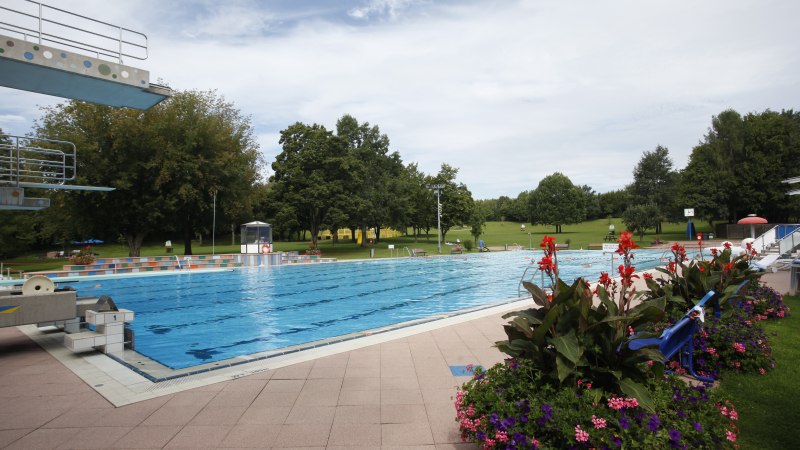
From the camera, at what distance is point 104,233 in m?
28.4

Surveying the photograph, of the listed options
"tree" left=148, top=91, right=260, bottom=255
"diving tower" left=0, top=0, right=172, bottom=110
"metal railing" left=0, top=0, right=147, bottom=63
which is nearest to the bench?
"diving tower" left=0, top=0, right=172, bottom=110

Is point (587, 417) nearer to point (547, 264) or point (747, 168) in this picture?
point (547, 264)

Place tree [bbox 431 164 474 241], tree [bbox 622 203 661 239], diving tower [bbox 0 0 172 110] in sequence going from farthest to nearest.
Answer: tree [bbox 431 164 474 241]
tree [bbox 622 203 661 239]
diving tower [bbox 0 0 172 110]

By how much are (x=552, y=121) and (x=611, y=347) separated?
24160mm

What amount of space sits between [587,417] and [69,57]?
301 inches

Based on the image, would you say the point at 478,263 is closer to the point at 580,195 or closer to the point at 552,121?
the point at 552,121

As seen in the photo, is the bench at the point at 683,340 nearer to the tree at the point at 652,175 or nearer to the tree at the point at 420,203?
the tree at the point at 420,203

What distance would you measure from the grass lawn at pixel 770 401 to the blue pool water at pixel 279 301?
6531 millimetres

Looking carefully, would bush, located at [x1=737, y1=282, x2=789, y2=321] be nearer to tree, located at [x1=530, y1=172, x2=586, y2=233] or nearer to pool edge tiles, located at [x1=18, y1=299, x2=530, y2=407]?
pool edge tiles, located at [x1=18, y1=299, x2=530, y2=407]

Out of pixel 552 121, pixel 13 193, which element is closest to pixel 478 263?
pixel 552 121

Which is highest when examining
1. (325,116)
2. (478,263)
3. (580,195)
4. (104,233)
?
(325,116)

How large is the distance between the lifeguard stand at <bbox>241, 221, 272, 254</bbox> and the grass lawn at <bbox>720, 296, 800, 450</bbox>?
26442 millimetres

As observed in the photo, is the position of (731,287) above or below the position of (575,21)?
below

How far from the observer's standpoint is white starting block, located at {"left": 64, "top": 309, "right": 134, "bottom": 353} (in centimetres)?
606
